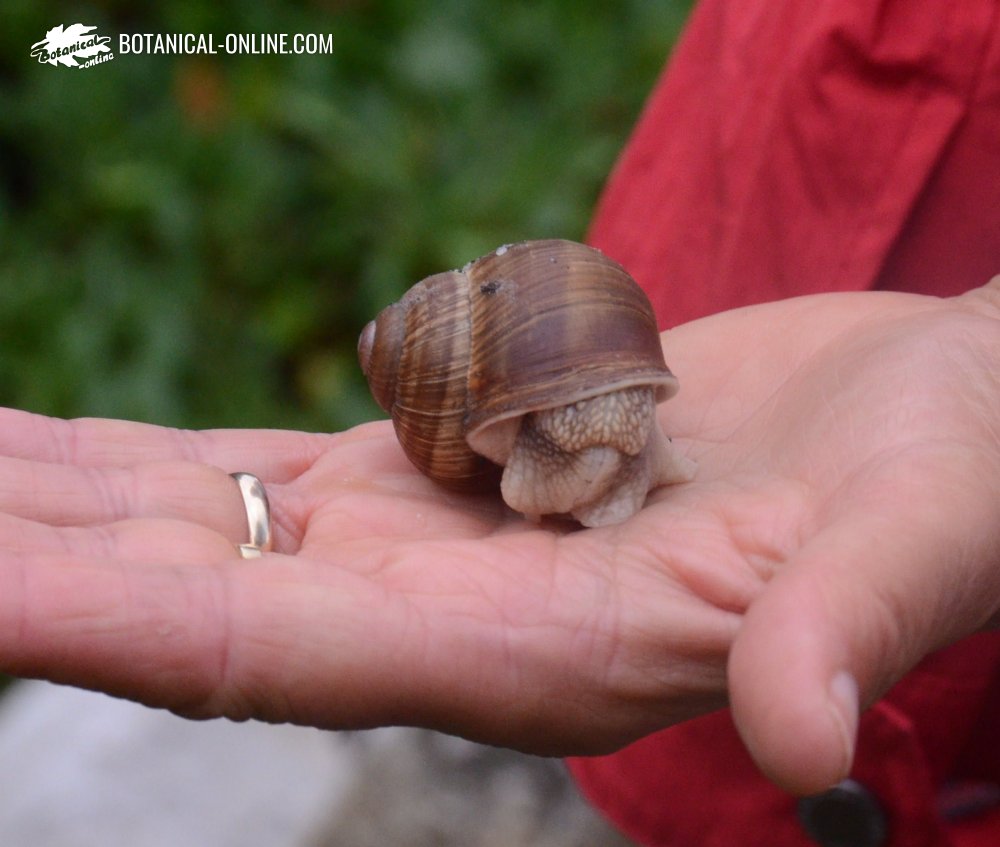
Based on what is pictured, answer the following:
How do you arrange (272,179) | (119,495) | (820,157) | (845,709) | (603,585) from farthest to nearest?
(272,179)
(820,157)
(119,495)
(603,585)
(845,709)

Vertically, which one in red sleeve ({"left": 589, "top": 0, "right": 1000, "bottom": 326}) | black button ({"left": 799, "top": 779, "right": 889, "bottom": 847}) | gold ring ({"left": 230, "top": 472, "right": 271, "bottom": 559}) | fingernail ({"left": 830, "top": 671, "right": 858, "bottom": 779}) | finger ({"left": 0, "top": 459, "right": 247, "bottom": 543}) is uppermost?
red sleeve ({"left": 589, "top": 0, "right": 1000, "bottom": 326})

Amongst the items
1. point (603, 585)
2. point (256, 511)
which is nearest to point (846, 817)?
point (603, 585)

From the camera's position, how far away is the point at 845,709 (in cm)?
156

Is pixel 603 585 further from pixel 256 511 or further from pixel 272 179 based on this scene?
pixel 272 179

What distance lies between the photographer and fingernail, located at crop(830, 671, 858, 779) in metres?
1.55

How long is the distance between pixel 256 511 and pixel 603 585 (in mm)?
820

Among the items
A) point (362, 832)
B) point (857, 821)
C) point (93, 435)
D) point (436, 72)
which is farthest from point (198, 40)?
point (857, 821)

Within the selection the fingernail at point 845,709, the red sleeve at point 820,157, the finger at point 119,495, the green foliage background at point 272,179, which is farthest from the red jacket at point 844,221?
the green foliage background at point 272,179

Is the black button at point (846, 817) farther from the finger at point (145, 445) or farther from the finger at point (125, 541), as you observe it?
the finger at point (145, 445)

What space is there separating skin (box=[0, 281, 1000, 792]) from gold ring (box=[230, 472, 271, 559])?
0.10 ft

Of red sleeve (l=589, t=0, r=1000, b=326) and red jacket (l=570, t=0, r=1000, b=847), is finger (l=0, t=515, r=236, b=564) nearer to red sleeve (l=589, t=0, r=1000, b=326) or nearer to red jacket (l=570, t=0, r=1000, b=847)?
red jacket (l=570, t=0, r=1000, b=847)

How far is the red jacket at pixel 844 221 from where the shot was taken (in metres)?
2.33

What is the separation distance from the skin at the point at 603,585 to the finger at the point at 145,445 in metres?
0.05

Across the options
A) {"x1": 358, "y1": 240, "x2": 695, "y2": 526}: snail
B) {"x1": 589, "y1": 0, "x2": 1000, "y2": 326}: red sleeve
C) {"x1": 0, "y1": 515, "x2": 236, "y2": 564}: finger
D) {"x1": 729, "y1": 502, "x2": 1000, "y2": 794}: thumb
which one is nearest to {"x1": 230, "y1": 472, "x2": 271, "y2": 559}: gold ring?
{"x1": 0, "y1": 515, "x2": 236, "y2": 564}: finger
